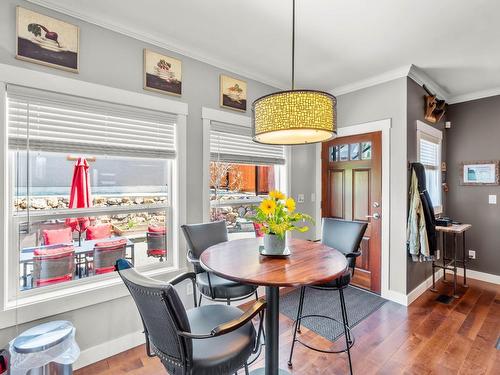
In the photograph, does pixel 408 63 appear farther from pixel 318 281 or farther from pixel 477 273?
pixel 477 273

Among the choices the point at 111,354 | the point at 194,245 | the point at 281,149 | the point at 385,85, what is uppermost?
the point at 385,85

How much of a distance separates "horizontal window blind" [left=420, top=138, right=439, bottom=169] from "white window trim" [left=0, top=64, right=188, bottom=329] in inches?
116

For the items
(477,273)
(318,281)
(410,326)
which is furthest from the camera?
(477,273)

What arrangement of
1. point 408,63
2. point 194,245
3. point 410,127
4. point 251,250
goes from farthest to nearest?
point 410,127 < point 408,63 < point 194,245 < point 251,250

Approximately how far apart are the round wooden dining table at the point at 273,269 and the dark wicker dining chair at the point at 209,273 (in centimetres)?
17

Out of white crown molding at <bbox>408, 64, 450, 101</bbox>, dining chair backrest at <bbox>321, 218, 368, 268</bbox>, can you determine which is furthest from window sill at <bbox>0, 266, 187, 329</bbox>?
white crown molding at <bbox>408, 64, 450, 101</bbox>

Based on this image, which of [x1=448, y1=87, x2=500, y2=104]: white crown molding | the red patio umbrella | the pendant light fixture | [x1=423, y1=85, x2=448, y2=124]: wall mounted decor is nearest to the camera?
the pendant light fixture

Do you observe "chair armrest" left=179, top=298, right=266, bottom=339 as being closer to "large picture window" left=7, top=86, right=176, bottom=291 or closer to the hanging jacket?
"large picture window" left=7, top=86, right=176, bottom=291

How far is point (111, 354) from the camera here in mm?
2129

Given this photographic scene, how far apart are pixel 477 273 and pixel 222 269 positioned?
166 inches

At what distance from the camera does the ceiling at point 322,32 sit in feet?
6.48

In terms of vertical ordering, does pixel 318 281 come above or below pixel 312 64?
below

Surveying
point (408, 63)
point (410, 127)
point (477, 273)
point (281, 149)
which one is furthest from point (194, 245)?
point (477, 273)

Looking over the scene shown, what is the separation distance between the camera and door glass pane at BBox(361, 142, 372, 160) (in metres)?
3.31
